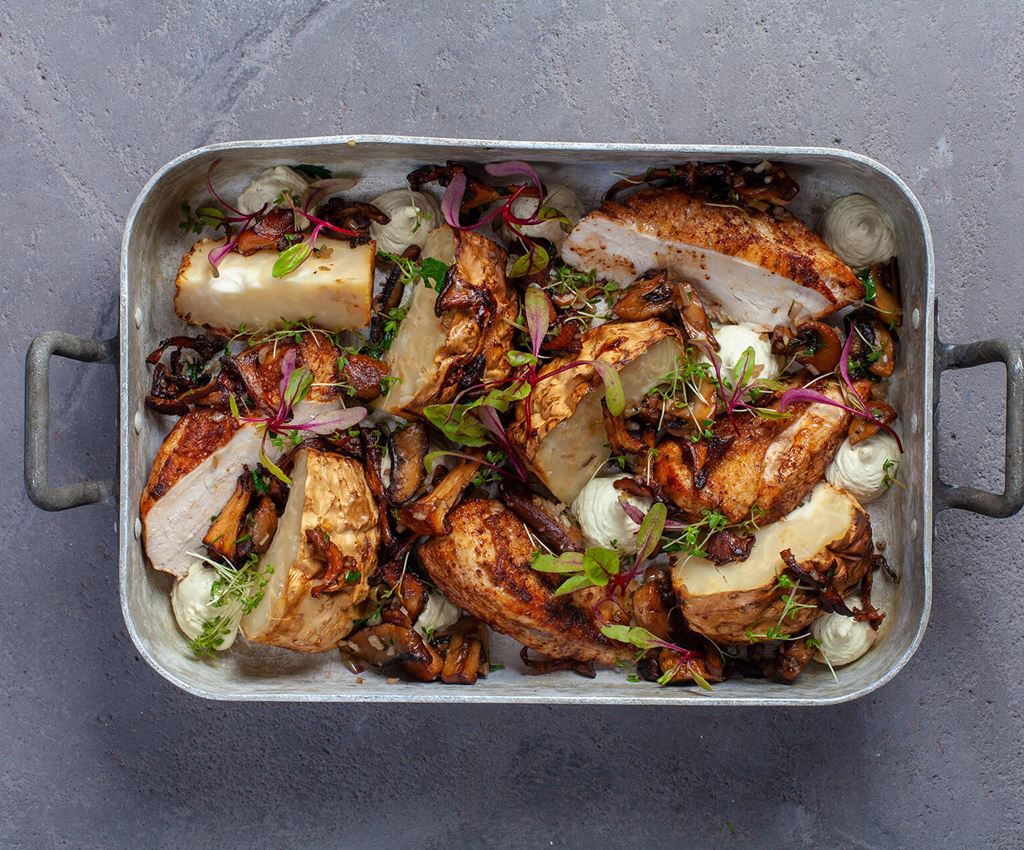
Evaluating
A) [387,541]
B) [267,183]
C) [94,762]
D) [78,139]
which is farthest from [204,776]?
[78,139]

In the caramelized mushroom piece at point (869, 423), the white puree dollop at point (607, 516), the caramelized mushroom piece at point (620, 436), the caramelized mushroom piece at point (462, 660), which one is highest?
the caramelized mushroom piece at point (620, 436)

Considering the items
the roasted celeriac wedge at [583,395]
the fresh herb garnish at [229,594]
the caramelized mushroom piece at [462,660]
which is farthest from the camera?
the caramelized mushroom piece at [462,660]

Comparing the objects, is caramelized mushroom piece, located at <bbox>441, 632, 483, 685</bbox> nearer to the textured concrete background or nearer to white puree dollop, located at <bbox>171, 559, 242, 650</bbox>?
the textured concrete background

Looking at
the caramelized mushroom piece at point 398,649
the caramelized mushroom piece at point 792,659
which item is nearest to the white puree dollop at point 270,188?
the caramelized mushroom piece at point 398,649

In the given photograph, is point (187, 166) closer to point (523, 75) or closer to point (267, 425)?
point (267, 425)

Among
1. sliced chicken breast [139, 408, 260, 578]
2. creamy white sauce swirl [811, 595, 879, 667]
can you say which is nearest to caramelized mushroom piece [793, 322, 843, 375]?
creamy white sauce swirl [811, 595, 879, 667]

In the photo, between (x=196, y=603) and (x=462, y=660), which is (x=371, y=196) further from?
(x=462, y=660)

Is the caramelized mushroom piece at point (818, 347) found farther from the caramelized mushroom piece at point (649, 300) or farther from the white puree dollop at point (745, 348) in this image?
the caramelized mushroom piece at point (649, 300)
